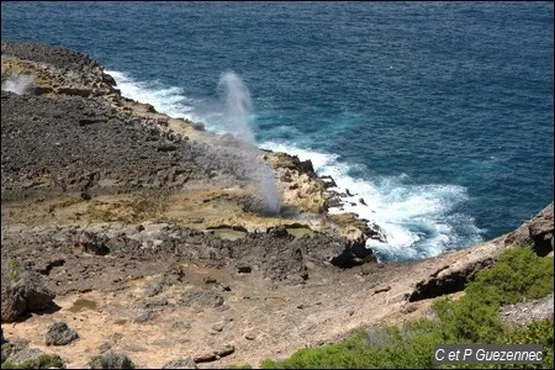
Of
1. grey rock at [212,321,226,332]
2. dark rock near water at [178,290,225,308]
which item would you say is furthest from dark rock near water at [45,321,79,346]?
dark rock near water at [178,290,225,308]

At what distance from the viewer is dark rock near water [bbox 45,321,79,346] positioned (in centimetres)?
3903

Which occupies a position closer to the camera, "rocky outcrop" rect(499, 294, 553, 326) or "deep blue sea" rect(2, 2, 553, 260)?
"rocky outcrop" rect(499, 294, 553, 326)

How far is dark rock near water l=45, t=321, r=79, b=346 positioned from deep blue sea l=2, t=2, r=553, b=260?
28.5 m

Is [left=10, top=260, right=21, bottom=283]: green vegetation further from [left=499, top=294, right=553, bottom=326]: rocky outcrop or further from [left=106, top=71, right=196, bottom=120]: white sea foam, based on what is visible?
[left=106, top=71, right=196, bottom=120]: white sea foam

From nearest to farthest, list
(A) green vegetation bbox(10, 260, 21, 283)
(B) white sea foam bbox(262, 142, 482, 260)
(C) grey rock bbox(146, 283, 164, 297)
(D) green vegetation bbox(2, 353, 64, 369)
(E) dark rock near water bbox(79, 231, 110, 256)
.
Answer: (D) green vegetation bbox(2, 353, 64, 369) < (A) green vegetation bbox(10, 260, 21, 283) < (C) grey rock bbox(146, 283, 164, 297) < (E) dark rock near water bbox(79, 231, 110, 256) < (B) white sea foam bbox(262, 142, 482, 260)

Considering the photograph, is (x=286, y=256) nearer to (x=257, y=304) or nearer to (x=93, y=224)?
(x=257, y=304)

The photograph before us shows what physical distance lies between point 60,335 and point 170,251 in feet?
45.3

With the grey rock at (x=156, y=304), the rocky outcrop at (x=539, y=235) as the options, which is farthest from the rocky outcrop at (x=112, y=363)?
the rocky outcrop at (x=539, y=235)

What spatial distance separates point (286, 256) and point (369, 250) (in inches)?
308

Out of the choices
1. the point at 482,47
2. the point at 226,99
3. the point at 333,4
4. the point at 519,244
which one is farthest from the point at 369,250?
the point at 333,4

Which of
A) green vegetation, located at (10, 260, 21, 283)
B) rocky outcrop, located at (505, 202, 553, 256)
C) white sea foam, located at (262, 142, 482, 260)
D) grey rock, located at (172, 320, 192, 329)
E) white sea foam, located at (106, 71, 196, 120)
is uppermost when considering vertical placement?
rocky outcrop, located at (505, 202, 553, 256)

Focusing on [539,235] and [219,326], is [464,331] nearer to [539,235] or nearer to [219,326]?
[539,235]

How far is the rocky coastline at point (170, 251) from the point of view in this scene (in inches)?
1555

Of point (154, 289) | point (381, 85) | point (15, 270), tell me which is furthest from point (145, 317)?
point (381, 85)
